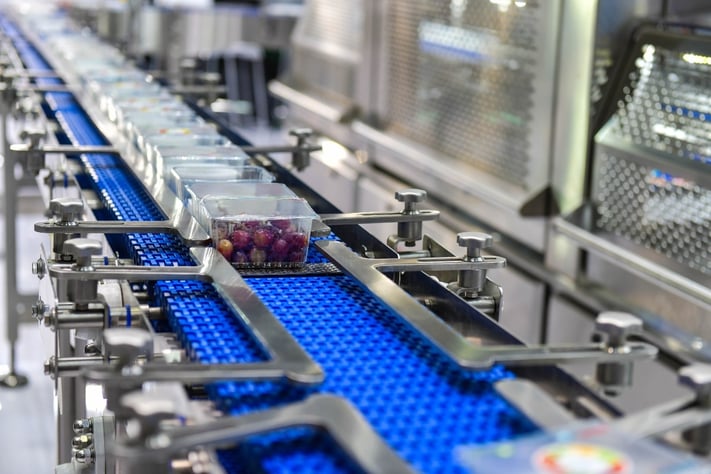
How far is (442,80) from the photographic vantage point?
14.0 feet

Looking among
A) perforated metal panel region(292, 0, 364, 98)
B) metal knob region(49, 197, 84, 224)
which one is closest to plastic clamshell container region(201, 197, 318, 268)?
metal knob region(49, 197, 84, 224)

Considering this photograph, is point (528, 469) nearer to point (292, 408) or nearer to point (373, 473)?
point (373, 473)

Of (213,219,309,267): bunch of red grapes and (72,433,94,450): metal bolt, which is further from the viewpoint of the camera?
(72,433,94,450): metal bolt

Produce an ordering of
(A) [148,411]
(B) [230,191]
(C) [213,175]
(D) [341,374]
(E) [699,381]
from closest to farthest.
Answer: (A) [148,411], (E) [699,381], (D) [341,374], (B) [230,191], (C) [213,175]

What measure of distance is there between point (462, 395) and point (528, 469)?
307 millimetres

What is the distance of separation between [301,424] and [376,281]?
50 centimetres

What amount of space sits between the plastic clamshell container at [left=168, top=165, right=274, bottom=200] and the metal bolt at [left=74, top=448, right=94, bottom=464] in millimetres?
502

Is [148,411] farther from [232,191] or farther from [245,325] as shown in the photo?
[232,191]

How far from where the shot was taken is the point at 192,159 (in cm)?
213

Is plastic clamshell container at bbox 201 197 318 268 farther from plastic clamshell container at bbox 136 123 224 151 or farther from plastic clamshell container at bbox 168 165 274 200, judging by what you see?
plastic clamshell container at bbox 136 123 224 151

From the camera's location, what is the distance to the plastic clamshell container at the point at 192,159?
2117mm

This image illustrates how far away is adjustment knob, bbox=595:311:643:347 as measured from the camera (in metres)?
1.31

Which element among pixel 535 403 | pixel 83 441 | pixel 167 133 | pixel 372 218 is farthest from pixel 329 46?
pixel 535 403

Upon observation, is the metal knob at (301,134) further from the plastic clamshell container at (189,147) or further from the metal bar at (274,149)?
the plastic clamshell container at (189,147)
